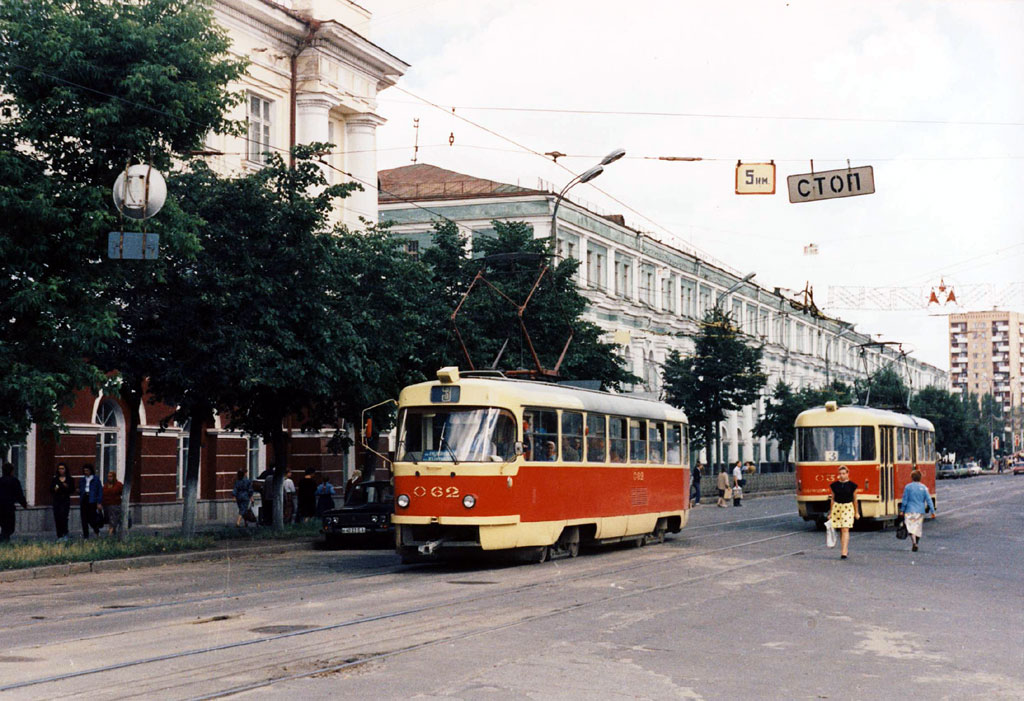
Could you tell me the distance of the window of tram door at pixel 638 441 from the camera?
24.2 meters

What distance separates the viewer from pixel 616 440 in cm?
2336

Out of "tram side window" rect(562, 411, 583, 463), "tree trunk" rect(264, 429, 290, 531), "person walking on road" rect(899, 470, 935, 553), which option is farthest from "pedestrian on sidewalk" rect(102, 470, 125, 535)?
"person walking on road" rect(899, 470, 935, 553)

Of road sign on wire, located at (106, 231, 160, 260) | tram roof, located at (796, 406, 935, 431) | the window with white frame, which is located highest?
the window with white frame

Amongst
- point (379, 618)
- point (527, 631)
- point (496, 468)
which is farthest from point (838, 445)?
point (527, 631)

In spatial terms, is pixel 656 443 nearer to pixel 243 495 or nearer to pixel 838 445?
pixel 838 445

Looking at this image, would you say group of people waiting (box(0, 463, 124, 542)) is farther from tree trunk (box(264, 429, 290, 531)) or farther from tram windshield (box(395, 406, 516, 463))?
tram windshield (box(395, 406, 516, 463))

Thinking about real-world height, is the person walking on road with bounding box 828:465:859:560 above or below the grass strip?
above

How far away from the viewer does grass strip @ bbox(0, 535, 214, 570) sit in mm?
19812

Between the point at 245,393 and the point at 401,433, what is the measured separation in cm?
748

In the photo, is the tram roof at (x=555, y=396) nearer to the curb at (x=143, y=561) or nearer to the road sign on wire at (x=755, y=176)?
the road sign on wire at (x=755, y=176)

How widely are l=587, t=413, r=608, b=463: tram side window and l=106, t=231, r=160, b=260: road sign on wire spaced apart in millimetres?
7613

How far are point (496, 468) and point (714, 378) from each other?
40104 millimetres

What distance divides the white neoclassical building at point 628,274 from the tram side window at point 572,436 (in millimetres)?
19299

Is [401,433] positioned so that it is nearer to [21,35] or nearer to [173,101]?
[173,101]
